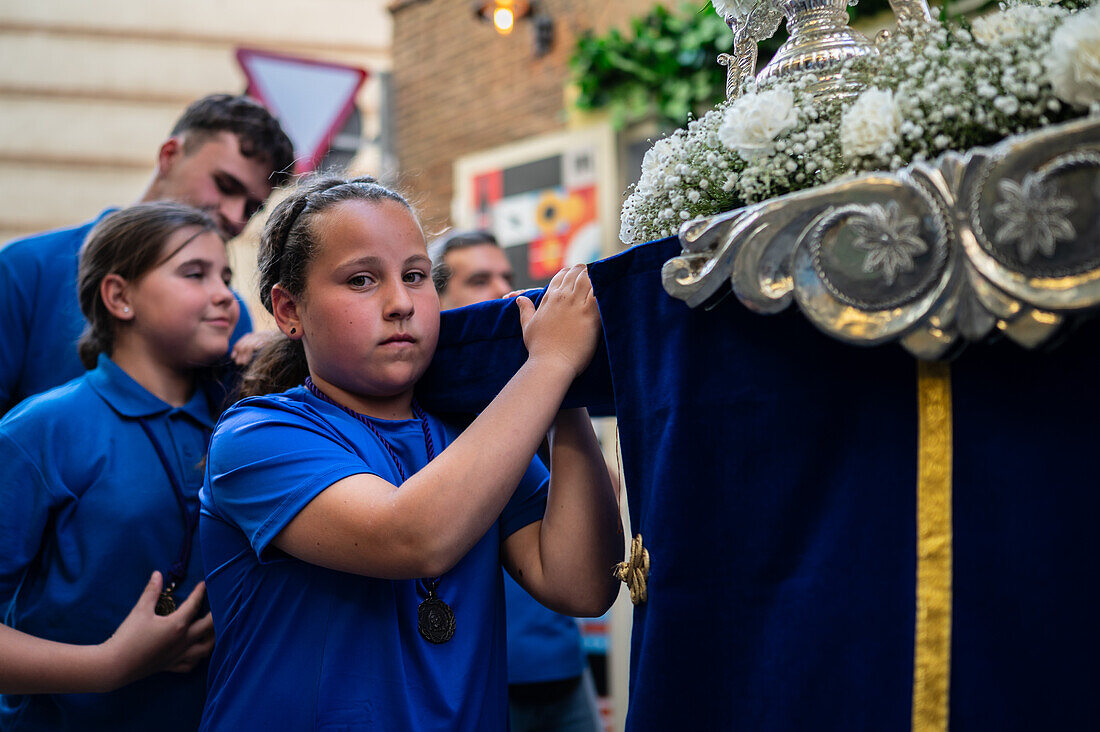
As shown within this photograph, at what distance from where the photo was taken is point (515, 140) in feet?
22.6

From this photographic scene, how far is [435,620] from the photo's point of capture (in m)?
1.41

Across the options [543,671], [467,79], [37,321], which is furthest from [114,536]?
[467,79]

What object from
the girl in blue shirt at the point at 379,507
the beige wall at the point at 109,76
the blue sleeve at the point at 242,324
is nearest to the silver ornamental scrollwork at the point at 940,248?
the girl in blue shirt at the point at 379,507

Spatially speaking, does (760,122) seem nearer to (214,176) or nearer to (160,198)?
(214,176)

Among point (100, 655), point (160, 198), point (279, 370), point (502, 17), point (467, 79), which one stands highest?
point (502, 17)

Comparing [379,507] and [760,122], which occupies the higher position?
[760,122]

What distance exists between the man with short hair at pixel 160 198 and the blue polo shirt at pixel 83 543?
0.49 meters

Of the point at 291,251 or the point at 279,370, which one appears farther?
the point at 279,370

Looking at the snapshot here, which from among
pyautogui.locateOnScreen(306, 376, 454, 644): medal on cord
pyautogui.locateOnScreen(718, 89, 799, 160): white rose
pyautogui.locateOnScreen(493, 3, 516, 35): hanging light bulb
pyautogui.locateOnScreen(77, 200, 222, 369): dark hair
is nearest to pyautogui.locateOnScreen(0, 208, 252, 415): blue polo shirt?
pyautogui.locateOnScreen(77, 200, 222, 369): dark hair

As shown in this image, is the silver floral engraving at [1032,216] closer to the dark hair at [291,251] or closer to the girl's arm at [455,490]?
the girl's arm at [455,490]

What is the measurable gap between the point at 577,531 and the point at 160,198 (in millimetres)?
1870

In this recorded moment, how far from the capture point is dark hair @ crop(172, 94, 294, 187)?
8.81 ft

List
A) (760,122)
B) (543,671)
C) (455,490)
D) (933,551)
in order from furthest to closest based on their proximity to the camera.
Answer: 1. (543,671)
2. (455,490)
3. (760,122)
4. (933,551)

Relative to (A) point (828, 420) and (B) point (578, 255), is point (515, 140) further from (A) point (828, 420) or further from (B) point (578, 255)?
(A) point (828, 420)
